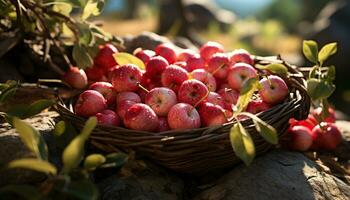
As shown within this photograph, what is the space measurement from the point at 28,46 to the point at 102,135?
92 centimetres

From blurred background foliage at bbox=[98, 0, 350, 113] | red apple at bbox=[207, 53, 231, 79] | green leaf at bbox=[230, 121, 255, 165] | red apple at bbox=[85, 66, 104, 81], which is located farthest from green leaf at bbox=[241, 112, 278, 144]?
blurred background foliage at bbox=[98, 0, 350, 113]

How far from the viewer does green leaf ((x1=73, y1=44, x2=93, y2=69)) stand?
1856 mm

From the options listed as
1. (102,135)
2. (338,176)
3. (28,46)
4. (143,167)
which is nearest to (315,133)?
(338,176)

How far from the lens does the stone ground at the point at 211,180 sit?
1.43 meters

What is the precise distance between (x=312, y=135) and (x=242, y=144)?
76 centimetres

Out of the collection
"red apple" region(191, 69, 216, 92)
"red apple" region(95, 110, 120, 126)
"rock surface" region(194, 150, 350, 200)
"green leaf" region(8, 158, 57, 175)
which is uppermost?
"red apple" region(191, 69, 216, 92)

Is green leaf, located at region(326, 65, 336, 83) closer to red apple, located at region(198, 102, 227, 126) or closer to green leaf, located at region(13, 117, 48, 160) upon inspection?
red apple, located at region(198, 102, 227, 126)

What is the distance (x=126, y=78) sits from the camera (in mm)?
1682

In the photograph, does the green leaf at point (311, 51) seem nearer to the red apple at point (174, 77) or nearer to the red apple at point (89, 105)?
the red apple at point (174, 77)

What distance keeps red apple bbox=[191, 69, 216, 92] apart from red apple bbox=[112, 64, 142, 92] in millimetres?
215

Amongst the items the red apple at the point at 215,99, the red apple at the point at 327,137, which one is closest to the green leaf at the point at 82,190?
the red apple at the point at 215,99

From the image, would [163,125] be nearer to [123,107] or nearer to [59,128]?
[123,107]

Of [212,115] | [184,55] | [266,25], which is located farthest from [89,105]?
[266,25]

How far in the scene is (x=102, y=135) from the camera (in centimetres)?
140
